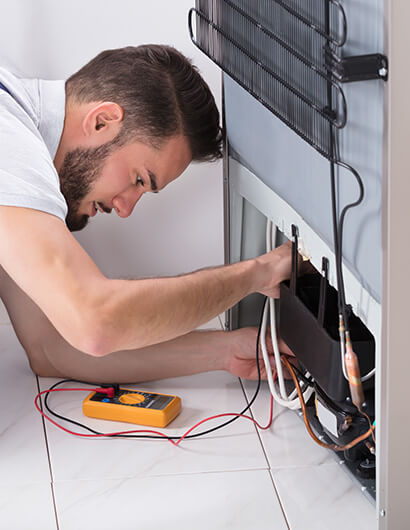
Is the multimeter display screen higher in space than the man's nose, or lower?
lower

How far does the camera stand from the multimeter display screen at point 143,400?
5.09 feet

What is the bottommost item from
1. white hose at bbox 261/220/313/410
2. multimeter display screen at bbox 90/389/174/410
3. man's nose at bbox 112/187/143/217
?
multimeter display screen at bbox 90/389/174/410

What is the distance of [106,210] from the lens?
61.5 inches

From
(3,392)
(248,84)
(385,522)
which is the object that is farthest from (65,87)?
(385,522)

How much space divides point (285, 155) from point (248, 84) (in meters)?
0.14

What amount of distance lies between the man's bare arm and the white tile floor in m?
0.30

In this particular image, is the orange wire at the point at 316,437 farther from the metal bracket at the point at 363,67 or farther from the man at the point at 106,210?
the metal bracket at the point at 363,67

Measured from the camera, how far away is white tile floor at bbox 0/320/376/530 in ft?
4.07

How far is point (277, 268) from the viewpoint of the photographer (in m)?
1.44

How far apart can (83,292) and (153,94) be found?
0.56 metres

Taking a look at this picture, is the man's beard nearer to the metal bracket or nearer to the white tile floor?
the white tile floor

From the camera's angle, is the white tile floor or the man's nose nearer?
the white tile floor

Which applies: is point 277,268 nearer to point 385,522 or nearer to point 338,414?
point 338,414

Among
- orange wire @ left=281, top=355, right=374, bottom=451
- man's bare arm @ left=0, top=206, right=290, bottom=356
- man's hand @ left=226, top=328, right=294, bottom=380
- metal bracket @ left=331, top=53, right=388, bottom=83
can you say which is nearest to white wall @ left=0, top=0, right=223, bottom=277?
man's hand @ left=226, top=328, right=294, bottom=380
